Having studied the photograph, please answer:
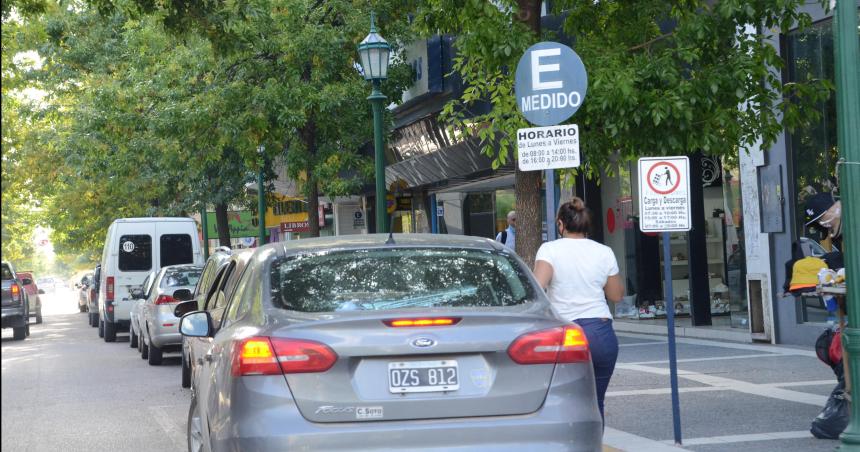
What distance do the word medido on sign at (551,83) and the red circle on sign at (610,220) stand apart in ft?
44.0

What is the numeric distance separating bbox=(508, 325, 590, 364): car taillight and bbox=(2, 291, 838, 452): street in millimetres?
3014

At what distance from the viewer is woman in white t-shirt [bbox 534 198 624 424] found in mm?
6828

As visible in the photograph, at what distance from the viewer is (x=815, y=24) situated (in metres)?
14.6

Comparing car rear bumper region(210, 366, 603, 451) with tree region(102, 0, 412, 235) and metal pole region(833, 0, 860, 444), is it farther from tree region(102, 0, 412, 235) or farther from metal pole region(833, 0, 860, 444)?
tree region(102, 0, 412, 235)

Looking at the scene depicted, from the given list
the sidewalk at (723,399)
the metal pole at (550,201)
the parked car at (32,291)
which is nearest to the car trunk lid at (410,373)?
the sidewalk at (723,399)

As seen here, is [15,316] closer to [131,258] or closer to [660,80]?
[131,258]

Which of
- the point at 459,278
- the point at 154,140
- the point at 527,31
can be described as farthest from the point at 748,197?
the point at 154,140

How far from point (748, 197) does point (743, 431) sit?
8209mm

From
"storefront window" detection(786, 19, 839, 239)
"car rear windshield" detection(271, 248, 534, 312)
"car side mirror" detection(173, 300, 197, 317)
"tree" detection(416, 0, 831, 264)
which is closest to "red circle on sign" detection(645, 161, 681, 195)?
"tree" detection(416, 0, 831, 264)

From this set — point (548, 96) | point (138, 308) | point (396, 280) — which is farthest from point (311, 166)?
point (396, 280)

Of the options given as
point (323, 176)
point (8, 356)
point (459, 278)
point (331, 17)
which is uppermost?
point (331, 17)

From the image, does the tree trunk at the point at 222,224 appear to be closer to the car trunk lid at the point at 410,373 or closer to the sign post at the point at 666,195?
the sign post at the point at 666,195

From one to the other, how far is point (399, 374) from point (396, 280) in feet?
2.19

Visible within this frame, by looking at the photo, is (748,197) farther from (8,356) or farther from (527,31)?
(8,356)
